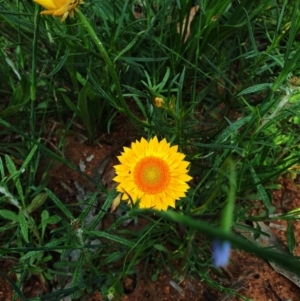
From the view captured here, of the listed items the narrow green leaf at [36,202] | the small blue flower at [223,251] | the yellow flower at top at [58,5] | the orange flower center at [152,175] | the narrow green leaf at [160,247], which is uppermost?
the yellow flower at top at [58,5]

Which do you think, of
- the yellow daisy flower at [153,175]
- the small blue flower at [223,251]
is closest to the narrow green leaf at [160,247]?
the yellow daisy flower at [153,175]

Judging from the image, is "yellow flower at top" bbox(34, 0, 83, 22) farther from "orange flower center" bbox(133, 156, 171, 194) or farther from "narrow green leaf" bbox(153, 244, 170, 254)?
"narrow green leaf" bbox(153, 244, 170, 254)

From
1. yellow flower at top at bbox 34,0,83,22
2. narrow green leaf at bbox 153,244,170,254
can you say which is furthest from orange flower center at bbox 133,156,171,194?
yellow flower at top at bbox 34,0,83,22

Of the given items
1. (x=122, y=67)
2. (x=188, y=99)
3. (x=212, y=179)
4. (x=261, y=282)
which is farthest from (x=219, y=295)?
(x=122, y=67)

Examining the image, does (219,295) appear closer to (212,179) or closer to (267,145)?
(212,179)

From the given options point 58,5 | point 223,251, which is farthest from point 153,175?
point 223,251

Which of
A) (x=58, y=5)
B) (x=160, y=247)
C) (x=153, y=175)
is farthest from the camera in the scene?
(x=160, y=247)

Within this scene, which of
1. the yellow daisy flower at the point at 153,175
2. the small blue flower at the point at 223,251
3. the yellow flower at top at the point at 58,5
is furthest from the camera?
the yellow daisy flower at the point at 153,175

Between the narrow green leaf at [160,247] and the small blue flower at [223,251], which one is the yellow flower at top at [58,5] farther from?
the narrow green leaf at [160,247]

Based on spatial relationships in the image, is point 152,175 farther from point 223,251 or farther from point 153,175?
point 223,251
